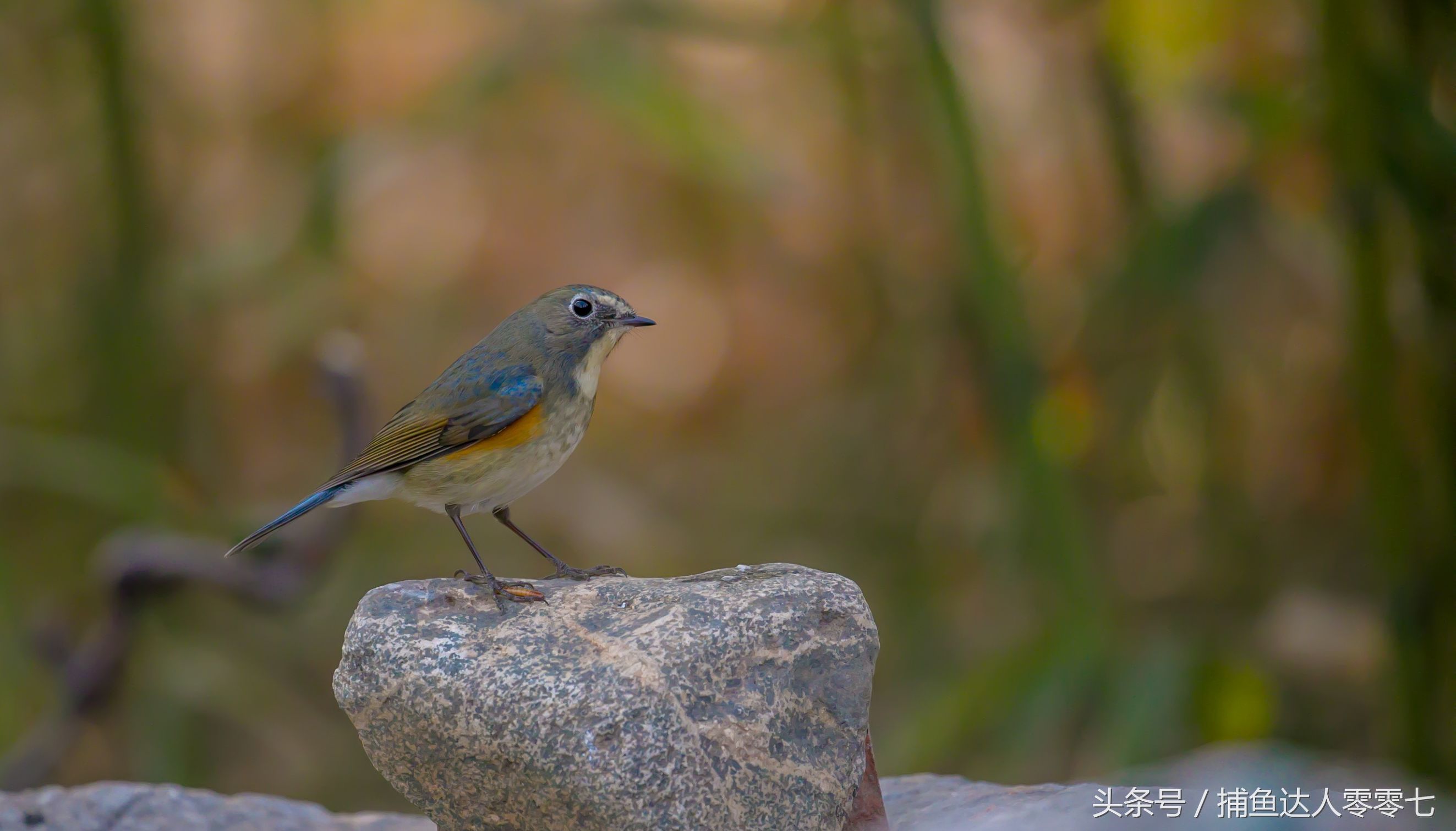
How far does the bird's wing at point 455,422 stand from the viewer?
3.43 meters

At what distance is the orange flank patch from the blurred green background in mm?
1913

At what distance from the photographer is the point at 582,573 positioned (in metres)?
3.54

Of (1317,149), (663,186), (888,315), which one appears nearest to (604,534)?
(888,315)

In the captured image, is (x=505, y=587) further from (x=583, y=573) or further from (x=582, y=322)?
(x=582, y=322)

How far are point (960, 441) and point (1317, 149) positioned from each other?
71.0 inches

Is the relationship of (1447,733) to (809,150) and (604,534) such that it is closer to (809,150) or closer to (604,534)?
(604,534)

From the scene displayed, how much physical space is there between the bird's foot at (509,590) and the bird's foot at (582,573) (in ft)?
0.74

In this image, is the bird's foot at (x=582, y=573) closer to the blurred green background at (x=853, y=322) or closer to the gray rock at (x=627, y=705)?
the gray rock at (x=627, y=705)

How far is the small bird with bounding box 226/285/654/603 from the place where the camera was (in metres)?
3.43

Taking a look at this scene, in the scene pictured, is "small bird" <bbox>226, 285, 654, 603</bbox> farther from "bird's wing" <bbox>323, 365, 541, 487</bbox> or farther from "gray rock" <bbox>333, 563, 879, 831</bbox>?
"gray rock" <bbox>333, 563, 879, 831</bbox>

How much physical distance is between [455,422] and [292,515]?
436 mm

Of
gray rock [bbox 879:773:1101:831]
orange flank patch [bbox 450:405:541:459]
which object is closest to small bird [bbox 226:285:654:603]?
orange flank patch [bbox 450:405:541:459]

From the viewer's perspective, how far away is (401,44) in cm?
820

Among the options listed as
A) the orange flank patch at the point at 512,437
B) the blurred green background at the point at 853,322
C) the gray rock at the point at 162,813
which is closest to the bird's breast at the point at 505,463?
the orange flank patch at the point at 512,437
